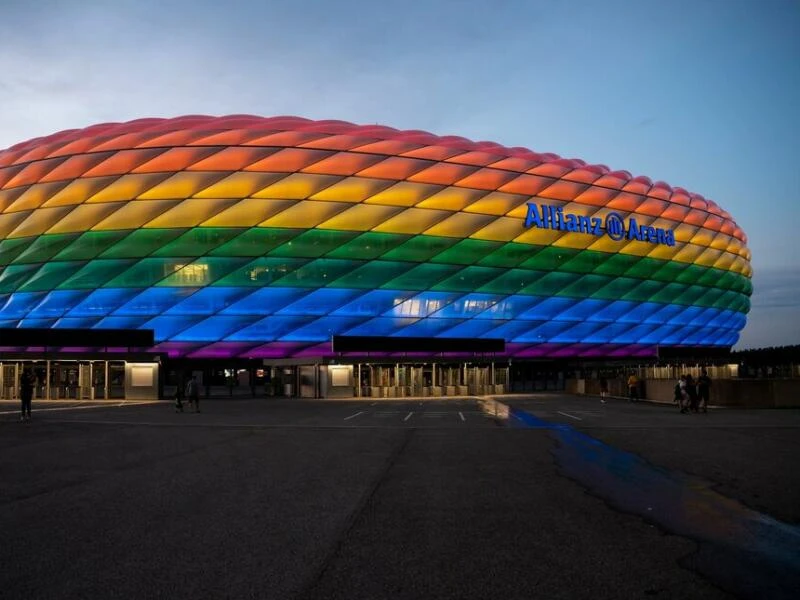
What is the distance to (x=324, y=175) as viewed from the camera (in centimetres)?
4084

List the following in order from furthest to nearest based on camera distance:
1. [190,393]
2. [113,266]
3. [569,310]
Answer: [569,310] → [113,266] → [190,393]

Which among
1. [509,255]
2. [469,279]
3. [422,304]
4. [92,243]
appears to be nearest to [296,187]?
[422,304]

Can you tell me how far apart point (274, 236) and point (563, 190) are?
20.5 meters

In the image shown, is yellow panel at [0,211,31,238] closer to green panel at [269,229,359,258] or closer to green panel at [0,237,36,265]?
green panel at [0,237,36,265]

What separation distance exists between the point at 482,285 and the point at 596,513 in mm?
37871

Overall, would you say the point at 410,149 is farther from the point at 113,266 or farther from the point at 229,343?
the point at 113,266

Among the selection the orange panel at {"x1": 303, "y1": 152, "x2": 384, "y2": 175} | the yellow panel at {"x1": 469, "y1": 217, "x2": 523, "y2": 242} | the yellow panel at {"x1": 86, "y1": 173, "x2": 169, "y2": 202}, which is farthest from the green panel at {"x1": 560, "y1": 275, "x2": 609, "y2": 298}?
the yellow panel at {"x1": 86, "y1": 173, "x2": 169, "y2": 202}

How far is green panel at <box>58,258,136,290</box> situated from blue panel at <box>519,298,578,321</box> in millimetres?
25760

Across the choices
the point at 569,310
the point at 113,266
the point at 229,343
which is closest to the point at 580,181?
the point at 569,310

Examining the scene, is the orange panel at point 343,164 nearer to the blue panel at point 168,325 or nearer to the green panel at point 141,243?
the green panel at point 141,243

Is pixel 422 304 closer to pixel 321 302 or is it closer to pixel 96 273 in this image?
pixel 321 302

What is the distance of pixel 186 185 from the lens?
4019 cm

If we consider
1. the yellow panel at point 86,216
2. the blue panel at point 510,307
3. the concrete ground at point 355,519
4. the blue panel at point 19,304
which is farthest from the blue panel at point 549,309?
the concrete ground at point 355,519

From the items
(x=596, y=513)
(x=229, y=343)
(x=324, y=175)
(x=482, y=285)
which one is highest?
(x=324, y=175)
